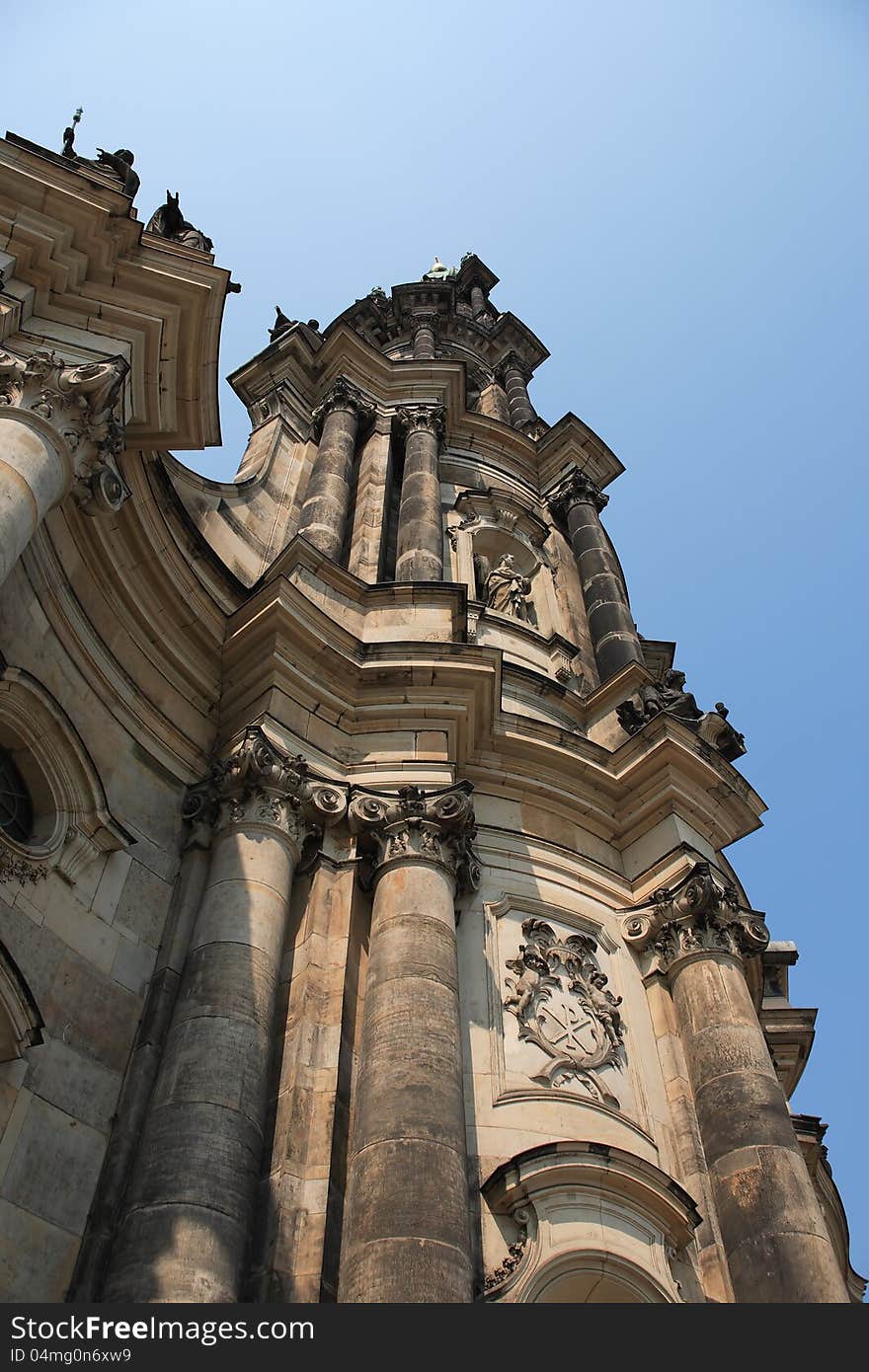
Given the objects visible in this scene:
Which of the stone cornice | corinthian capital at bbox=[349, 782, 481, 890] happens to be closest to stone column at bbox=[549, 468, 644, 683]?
corinthian capital at bbox=[349, 782, 481, 890]

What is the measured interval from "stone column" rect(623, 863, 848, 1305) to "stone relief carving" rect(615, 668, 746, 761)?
9.28 feet

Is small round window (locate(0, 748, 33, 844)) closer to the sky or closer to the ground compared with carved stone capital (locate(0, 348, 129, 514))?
closer to the ground

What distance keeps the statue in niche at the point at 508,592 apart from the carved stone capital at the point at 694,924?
296 inches

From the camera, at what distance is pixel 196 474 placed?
55.4ft

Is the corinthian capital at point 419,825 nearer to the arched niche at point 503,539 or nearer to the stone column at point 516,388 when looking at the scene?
the arched niche at point 503,539

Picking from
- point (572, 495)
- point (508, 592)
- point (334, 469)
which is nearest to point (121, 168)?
point (334, 469)

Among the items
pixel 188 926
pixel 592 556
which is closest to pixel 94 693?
pixel 188 926

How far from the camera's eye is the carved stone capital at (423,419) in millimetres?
21906

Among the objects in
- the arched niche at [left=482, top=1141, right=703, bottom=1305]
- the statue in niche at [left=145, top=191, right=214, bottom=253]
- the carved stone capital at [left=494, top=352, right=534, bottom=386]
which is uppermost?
the carved stone capital at [left=494, top=352, right=534, bottom=386]

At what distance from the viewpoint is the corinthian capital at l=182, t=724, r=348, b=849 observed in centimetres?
1110

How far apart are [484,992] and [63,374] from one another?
7108mm

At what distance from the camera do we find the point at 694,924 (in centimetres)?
1261

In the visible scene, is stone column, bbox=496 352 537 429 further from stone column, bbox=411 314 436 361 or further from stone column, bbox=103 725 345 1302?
stone column, bbox=103 725 345 1302

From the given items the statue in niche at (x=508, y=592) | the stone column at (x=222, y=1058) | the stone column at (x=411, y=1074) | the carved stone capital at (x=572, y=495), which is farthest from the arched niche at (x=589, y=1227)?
the carved stone capital at (x=572, y=495)
